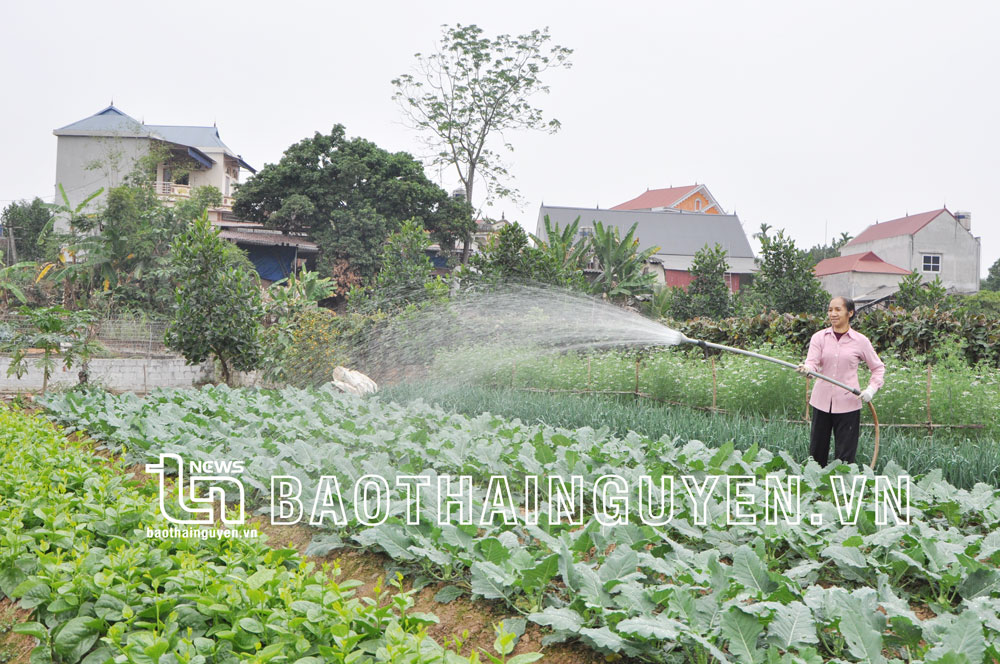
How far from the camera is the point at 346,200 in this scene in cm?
2858

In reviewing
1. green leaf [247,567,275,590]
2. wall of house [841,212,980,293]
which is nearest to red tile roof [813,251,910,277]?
wall of house [841,212,980,293]

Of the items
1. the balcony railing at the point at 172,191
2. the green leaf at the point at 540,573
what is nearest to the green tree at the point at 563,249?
the green leaf at the point at 540,573

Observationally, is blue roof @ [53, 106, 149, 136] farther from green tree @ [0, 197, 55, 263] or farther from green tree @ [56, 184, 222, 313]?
green tree @ [56, 184, 222, 313]

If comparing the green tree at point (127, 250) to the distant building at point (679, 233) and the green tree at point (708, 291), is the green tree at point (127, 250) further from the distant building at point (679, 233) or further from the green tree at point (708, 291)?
the distant building at point (679, 233)

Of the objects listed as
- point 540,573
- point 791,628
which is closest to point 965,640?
point 791,628

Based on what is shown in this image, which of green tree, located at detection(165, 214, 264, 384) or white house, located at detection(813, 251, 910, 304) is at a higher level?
white house, located at detection(813, 251, 910, 304)

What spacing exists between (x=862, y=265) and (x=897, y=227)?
5086mm

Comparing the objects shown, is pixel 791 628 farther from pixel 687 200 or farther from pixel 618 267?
pixel 687 200

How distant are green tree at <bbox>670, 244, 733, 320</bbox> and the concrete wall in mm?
13890

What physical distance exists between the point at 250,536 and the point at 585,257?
798 inches

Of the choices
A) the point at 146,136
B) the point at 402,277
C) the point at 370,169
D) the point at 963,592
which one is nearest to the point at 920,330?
the point at 963,592

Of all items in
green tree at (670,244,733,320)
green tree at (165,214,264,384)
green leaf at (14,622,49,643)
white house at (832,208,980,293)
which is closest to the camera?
green leaf at (14,622,49,643)

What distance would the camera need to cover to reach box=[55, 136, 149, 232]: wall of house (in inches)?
1266

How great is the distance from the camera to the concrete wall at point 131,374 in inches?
607
